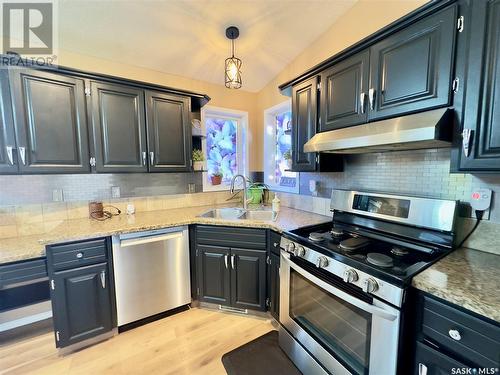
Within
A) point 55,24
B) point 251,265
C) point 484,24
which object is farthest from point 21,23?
point 484,24

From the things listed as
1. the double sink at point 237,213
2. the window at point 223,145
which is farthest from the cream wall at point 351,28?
the double sink at point 237,213

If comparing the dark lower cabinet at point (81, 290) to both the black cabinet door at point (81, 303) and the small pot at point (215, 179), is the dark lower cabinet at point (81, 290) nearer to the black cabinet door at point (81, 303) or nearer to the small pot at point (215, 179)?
the black cabinet door at point (81, 303)

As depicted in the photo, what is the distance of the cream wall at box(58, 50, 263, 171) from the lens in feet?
6.74

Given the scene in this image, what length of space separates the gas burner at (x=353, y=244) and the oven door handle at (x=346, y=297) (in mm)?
242

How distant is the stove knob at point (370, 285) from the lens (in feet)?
3.37

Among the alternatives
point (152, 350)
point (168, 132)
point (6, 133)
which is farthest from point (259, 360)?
point (6, 133)

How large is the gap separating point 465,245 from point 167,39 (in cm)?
287

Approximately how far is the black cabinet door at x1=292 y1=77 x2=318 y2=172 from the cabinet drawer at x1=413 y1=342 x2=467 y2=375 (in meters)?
1.32

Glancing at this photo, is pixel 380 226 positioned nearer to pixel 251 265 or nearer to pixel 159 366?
pixel 251 265

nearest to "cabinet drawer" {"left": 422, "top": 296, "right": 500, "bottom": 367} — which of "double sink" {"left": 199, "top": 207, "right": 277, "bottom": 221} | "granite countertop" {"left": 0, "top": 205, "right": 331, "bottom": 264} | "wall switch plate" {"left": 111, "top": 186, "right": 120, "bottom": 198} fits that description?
"granite countertop" {"left": 0, "top": 205, "right": 331, "bottom": 264}

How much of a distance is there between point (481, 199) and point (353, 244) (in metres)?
0.73

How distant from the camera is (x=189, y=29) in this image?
2.01m

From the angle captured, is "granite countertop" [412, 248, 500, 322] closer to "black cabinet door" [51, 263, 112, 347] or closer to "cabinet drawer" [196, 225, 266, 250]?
"cabinet drawer" [196, 225, 266, 250]

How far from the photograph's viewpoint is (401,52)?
1287 mm
